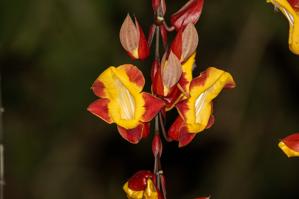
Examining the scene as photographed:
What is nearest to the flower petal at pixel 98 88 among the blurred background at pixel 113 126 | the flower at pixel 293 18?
the flower at pixel 293 18

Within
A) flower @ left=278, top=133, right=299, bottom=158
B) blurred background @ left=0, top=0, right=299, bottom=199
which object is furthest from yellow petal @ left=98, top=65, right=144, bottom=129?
blurred background @ left=0, top=0, right=299, bottom=199

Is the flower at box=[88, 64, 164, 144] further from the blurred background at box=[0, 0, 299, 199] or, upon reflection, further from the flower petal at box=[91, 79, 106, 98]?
the blurred background at box=[0, 0, 299, 199]

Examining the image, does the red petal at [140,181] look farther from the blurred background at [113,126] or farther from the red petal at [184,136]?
the blurred background at [113,126]

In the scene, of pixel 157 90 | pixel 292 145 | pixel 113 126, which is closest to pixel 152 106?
pixel 157 90

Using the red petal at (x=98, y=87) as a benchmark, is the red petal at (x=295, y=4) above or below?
above

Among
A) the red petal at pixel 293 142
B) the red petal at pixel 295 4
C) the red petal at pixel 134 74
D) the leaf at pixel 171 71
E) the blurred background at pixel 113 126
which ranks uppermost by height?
the red petal at pixel 295 4

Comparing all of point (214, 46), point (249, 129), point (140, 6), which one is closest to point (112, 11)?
point (140, 6)
